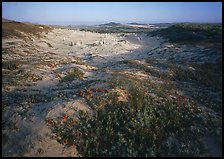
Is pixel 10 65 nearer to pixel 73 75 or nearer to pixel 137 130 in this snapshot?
pixel 73 75

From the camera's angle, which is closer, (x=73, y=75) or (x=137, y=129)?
(x=137, y=129)

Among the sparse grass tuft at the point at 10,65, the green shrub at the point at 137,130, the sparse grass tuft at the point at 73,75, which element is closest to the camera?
the green shrub at the point at 137,130

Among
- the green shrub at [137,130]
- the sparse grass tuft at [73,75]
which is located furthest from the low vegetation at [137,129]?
the sparse grass tuft at [73,75]

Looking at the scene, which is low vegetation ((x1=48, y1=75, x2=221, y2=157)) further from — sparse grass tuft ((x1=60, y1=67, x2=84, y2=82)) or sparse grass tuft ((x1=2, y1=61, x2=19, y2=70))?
sparse grass tuft ((x1=2, y1=61, x2=19, y2=70))

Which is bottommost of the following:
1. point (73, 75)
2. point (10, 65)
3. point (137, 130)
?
point (137, 130)

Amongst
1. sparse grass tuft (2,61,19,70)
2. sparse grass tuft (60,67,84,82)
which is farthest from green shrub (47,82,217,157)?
sparse grass tuft (2,61,19,70)

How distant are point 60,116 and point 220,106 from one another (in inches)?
352

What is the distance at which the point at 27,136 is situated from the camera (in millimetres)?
9609

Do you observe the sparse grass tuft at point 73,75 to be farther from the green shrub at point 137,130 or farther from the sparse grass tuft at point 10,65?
the green shrub at point 137,130

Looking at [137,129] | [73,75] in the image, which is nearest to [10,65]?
[73,75]

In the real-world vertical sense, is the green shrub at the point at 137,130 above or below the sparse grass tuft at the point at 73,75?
below

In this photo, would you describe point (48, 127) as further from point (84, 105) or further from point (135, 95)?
point (135, 95)

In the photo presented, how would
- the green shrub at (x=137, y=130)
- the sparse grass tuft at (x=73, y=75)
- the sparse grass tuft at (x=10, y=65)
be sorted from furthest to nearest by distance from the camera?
the sparse grass tuft at (x=10, y=65) < the sparse grass tuft at (x=73, y=75) < the green shrub at (x=137, y=130)

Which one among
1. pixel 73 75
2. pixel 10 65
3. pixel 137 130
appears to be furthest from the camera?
pixel 10 65
